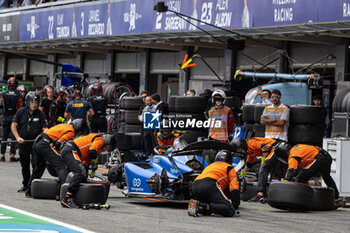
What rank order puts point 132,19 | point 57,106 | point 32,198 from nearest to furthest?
1. point 32,198
2. point 57,106
3. point 132,19

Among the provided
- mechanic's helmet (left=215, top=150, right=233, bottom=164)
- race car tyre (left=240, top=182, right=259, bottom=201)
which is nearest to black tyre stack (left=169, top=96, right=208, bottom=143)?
race car tyre (left=240, top=182, right=259, bottom=201)

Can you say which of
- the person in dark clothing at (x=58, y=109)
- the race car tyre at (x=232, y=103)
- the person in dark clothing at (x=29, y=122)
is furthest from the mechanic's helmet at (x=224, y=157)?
the person in dark clothing at (x=58, y=109)

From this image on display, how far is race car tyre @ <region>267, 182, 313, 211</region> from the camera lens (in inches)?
471

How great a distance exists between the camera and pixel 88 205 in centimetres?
1142

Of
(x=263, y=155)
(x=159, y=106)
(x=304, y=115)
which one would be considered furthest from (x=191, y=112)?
(x=263, y=155)

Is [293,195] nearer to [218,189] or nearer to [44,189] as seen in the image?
[218,189]

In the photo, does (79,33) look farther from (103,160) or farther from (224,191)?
(224,191)

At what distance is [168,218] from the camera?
10.6 m

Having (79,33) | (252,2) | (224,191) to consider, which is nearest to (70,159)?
(224,191)

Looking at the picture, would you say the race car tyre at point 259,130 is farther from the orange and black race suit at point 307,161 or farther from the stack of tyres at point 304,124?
the orange and black race suit at point 307,161

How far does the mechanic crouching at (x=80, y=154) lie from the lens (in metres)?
11.5

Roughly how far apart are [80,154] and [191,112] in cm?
608

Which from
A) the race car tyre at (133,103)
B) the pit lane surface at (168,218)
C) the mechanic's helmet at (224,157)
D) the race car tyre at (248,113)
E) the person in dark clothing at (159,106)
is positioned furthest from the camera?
the race car tyre at (133,103)

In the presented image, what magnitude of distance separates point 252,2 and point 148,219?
12541 millimetres
